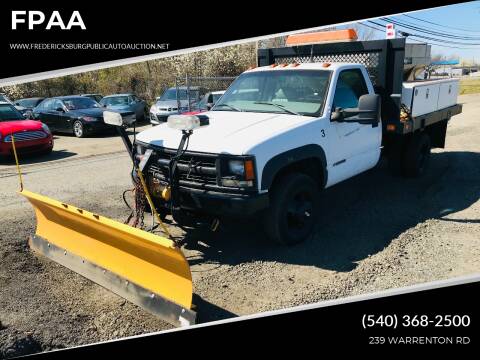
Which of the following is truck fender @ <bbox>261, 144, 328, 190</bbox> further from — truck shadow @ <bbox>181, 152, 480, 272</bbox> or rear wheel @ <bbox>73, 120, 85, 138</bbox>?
rear wheel @ <bbox>73, 120, 85, 138</bbox>

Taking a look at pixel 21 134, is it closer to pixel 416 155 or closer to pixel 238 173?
pixel 238 173

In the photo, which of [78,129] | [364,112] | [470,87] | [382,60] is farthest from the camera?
[470,87]

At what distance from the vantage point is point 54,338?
3305 millimetres

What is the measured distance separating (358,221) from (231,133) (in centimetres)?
220

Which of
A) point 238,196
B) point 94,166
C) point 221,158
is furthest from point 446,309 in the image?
point 94,166

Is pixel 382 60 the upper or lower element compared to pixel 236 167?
upper

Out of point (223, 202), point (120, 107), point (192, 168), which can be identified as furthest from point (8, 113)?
point (223, 202)

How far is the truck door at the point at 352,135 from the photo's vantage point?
5.05m

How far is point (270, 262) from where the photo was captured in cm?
438

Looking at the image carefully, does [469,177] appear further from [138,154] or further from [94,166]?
[94,166]

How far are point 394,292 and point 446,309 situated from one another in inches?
16.7

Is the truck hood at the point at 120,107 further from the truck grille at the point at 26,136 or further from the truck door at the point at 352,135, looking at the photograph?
the truck door at the point at 352,135

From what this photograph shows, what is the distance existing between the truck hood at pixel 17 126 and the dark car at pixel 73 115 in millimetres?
3465

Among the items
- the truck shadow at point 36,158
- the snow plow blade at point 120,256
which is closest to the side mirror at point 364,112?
the snow plow blade at point 120,256
